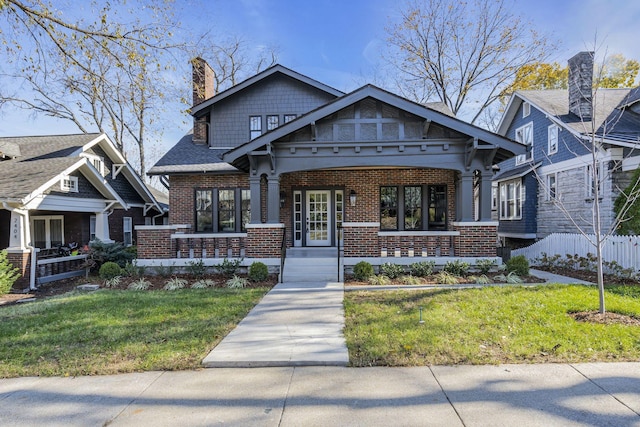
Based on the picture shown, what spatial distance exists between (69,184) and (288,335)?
11780 millimetres

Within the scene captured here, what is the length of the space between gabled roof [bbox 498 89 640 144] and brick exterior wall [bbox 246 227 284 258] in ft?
32.9

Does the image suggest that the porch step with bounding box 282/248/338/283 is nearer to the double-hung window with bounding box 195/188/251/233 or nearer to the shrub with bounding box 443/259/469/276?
the shrub with bounding box 443/259/469/276

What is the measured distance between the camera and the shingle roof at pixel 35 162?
11.3 meters

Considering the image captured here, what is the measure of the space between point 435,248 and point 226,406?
26.6ft

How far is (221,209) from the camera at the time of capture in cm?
1330

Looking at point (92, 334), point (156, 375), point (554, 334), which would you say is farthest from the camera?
point (92, 334)

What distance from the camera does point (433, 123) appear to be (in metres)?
10.3

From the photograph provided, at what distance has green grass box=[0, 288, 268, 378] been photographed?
4451mm

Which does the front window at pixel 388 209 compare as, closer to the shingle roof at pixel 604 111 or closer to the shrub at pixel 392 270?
the shrub at pixel 392 270

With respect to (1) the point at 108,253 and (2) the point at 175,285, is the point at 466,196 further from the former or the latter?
(1) the point at 108,253

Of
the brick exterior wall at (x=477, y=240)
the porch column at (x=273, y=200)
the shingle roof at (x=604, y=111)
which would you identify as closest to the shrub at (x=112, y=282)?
the porch column at (x=273, y=200)

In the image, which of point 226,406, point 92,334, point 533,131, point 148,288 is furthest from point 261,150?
point 533,131

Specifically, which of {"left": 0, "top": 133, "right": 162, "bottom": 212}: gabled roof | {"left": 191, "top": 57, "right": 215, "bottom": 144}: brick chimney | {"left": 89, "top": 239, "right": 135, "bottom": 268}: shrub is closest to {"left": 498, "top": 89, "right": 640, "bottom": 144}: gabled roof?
{"left": 191, "top": 57, "right": 215, "bottom": 144}: brick chimney

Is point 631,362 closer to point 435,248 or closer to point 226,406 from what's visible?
point 226,406
